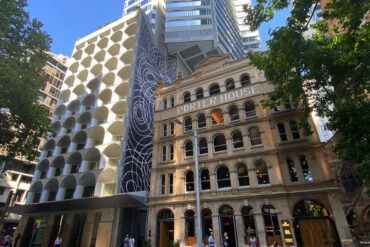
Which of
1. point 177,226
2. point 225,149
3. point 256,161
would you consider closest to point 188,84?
point 225,149

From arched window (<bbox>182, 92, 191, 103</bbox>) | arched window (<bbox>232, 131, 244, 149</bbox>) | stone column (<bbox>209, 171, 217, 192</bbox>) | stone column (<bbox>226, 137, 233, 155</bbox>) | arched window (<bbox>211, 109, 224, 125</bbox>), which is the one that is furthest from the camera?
arched window (<bbox>182, 92, 191, 103</bbox>)

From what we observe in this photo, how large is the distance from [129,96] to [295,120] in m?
21.0

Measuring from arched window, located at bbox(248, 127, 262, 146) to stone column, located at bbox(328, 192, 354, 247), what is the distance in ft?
22.1

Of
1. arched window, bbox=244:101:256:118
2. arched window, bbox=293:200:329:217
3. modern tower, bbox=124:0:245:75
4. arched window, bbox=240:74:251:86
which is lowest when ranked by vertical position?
arched window, bbox=293:200:329:217

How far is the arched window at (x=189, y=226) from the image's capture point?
19083 mm

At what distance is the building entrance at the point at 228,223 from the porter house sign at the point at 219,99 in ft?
35.2

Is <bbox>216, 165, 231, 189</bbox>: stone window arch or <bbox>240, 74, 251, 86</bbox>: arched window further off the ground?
<bbox>240, 74, 251, 86</bbox>: arched window

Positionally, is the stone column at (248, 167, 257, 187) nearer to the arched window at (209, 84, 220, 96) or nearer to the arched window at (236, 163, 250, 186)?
the arched window at (236, 163, 250, 186)

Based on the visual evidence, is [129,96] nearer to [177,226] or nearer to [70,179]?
[70,179]

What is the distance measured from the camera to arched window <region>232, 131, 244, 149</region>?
68.6ft

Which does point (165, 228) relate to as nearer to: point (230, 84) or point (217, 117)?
point (217, 117)

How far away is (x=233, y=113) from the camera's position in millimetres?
22781

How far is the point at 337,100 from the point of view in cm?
1402

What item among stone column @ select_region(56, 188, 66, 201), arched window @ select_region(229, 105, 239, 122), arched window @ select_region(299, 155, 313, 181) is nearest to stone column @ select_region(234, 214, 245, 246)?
arched window @ select_region(299, 155, 313, 181)
